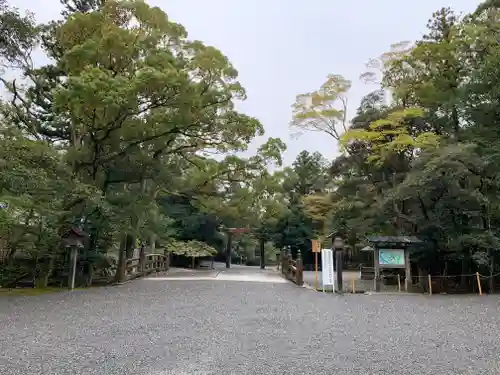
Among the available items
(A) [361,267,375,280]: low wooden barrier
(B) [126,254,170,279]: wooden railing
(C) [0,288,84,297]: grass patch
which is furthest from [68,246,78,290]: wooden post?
(A) [361,267,375,280]: low wooden barrier

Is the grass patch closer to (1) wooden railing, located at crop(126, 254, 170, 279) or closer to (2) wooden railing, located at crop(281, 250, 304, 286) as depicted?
(1) wooden railing, located at crop(126, 254, 170, 279)

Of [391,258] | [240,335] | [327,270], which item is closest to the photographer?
[240,335]

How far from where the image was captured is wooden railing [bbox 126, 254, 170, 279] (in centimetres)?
1460

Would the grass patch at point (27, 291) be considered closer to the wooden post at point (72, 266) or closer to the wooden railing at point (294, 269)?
the wooden post at point (72, 266)

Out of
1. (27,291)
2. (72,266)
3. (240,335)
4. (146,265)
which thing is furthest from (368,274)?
(240,335)

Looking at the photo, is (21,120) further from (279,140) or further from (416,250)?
(416,250)

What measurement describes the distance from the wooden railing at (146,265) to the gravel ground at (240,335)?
4507 millimetres

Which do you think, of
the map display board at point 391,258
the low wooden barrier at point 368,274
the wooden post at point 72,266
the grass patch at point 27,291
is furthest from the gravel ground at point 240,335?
the low wooden barrier at point 368,274

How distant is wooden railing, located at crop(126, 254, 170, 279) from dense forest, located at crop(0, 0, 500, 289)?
856 mm

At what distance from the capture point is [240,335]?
19.1 ft

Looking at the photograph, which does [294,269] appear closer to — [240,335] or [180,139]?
[180,139]

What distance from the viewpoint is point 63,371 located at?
4.07 metres

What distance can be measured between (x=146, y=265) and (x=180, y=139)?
18.2 feet

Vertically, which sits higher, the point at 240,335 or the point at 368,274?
the point at 368,274
